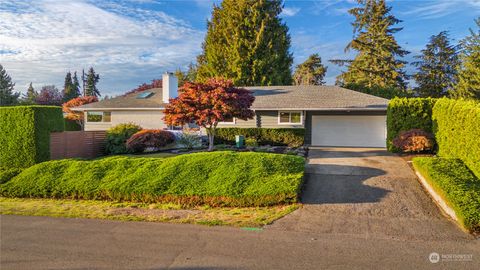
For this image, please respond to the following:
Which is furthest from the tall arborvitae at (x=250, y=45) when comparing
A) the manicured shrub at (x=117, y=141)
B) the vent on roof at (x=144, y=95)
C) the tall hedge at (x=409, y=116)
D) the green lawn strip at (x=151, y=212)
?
the green lawn strip at (x=151, y=212)

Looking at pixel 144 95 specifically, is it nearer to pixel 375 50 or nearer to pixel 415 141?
pixel 415 141

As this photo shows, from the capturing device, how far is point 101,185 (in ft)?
33.8

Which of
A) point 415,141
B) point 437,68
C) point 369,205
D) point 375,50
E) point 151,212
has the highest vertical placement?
point 375,50

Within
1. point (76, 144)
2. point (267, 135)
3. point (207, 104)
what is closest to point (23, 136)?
point (76, 144)

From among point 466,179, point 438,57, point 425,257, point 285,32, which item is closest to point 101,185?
point 425,257

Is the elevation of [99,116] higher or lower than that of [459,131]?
higher

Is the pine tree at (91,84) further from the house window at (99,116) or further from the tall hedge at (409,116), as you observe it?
the tall hedge at (409,116)

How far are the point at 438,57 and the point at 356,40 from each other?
8353 mm

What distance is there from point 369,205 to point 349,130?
1203cm

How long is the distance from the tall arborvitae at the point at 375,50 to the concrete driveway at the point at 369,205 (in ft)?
84.8

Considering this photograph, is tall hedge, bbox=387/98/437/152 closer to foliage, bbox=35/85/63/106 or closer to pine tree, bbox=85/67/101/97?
foliage, bbox=35/85/63/106

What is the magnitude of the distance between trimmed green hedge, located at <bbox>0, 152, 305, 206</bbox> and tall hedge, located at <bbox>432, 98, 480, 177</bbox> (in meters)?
4.68

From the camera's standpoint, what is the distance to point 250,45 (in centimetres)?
3744

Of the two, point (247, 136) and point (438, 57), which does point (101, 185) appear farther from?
point (438, 57)
